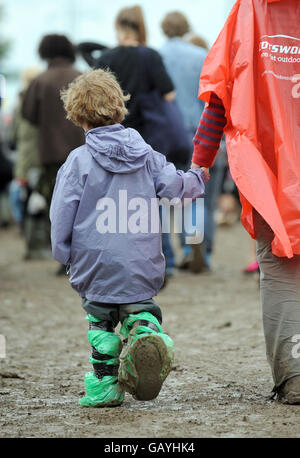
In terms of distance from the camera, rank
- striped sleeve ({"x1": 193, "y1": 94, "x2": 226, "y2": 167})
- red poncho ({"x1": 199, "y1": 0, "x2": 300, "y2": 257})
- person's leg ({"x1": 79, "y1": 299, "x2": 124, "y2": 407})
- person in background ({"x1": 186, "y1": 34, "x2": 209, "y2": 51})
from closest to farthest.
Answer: red poncho ({"x1": 199, "y1": 0, "x2": 300, "y2": 257}) < person's leg ({"x1": 79, "y1": 299, "x2": 124, "y2": 407}) < striped sleeve ({"x1": 193, "y1": 94, "x2": 226, "y2": 167}) < person in background ({"x1": 186, "y1": 34, "x2": 209, "y2": 51})

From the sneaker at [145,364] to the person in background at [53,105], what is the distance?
4846mm

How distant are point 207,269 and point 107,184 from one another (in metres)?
5.35

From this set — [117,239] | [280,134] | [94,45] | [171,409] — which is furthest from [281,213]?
[94,45]

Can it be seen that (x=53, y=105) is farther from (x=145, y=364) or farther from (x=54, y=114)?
(x=145, y=364)

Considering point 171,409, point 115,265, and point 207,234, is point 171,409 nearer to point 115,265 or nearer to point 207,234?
point 115,265

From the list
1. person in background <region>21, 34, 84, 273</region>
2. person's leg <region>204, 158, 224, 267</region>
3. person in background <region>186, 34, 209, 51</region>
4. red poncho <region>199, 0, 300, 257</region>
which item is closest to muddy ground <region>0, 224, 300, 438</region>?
person's leg <region>204, 158, 224, 267</region>

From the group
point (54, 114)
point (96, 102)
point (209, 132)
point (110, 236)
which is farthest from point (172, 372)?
point (54, 114)

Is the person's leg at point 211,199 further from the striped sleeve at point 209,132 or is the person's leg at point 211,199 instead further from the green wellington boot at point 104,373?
the green wellington boot at point 104,373

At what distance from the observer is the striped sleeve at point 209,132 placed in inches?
172

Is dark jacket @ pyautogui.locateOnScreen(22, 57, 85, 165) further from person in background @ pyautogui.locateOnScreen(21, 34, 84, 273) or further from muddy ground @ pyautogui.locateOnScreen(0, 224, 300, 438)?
muddy ground @ pyautogui.locateOnScreen(0, 224, 300, 438)

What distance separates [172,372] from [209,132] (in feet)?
4.55

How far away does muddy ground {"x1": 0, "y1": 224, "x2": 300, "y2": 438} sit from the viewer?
379 centimetres

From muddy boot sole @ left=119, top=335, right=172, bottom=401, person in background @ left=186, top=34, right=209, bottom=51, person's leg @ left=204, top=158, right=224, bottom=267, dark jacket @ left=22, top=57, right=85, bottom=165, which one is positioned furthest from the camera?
person in background @ left=186, top=34, right=209, bottom=51

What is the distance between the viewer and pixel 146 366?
12.9 ft
